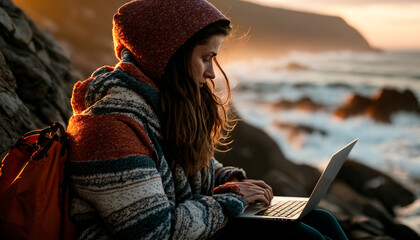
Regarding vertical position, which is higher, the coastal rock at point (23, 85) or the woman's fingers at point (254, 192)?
the coastal rock at point (23, 85)

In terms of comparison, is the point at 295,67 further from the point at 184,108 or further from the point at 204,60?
the point at 184,108

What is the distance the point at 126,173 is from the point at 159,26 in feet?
2.02

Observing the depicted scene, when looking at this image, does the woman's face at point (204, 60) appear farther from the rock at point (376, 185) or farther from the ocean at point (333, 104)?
the rock at point (376, 185)

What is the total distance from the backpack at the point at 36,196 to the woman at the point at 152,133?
53mm

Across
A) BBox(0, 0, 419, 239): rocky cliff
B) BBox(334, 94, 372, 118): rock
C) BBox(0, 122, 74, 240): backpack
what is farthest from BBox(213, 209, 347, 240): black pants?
BBox(334, 94, 372, 118): rock

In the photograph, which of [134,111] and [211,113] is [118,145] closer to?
[134,111]

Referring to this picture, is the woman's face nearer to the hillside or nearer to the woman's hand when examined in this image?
the hillside

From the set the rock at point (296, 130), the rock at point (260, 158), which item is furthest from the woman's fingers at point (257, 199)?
the rock at point (296, 130)

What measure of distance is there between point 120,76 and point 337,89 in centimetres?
2092

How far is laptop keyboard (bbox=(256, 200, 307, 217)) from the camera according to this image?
72.2 inches

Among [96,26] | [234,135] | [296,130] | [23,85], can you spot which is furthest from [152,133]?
[296,130]

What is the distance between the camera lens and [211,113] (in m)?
2.00

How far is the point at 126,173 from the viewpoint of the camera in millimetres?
1419

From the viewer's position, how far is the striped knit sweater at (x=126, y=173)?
4.67 ft
